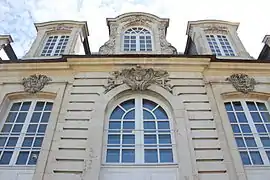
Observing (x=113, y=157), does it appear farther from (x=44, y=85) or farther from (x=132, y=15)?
(x=132, y=15)

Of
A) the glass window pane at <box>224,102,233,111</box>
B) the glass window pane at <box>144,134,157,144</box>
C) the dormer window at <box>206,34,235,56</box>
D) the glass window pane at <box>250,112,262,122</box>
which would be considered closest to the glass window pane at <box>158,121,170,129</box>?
the glass window pane at <box>144,134,157,144</box>

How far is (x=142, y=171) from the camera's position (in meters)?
6.80

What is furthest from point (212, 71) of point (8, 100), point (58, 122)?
point (8, 100)

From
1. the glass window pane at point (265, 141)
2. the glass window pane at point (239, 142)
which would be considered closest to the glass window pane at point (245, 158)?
the glass window pane at point (239, 142)

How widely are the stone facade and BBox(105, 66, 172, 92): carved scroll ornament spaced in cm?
3

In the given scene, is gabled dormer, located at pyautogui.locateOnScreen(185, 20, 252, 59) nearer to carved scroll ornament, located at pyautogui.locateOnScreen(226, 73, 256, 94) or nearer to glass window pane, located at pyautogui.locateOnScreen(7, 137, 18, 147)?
carved scroll ornament, located at pyautogui.locateOnScreen(226, 73, 256, 94)

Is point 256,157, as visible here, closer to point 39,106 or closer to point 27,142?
point 27,142

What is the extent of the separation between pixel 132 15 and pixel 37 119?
6651mm

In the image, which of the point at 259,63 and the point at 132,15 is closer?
the point at 259,63

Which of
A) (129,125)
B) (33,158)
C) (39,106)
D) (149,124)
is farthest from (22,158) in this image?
(149,124)

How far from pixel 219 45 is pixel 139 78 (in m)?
4.50

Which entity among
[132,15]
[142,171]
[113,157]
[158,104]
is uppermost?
[132,15]

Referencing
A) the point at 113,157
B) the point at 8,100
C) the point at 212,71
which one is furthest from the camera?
the point at 212,71

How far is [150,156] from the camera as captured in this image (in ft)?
23.7
